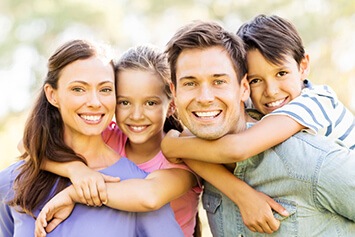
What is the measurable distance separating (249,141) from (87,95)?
2.57ft

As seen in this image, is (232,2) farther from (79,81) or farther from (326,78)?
(79,81)

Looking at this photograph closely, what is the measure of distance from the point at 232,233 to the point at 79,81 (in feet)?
3.19

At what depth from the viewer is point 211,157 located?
8.48 feet

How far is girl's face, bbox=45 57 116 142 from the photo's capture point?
2.79m

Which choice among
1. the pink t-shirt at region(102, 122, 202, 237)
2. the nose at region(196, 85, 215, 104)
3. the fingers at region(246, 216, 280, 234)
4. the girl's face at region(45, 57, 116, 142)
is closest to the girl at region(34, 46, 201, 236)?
the pink t-shirt at region(102, 122, 202, 237)

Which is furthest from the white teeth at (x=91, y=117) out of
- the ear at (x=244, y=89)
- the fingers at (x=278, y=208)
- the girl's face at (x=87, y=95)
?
the fingers at (x=278, y=208)

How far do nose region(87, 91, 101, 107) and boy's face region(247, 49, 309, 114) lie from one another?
2.37ft

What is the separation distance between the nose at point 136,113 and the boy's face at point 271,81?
0.55m

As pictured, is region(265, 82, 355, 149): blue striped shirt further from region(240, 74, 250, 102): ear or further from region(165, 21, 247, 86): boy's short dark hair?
region(165, 21, 247, 86): boy's short dark hair

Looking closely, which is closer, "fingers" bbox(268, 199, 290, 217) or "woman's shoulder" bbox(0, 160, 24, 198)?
"fingers" bbox(268, 199, 290, 217)

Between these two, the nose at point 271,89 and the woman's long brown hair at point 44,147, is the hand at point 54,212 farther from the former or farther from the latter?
the nose at point 271,89

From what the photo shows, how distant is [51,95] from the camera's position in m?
2.93

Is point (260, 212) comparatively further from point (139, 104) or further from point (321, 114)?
point (139, 104)

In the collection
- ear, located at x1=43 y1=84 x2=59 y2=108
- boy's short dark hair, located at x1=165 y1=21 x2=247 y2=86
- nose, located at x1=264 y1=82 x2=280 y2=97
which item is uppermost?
boy's short dark hair, located at x1=165 y1=21 x2=247 y2=86
